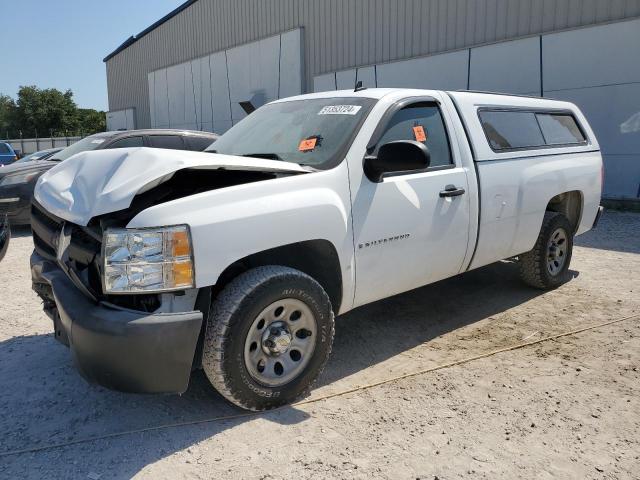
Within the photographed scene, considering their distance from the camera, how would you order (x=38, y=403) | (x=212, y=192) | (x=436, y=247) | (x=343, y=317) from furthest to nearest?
1. (x=343, y=317)
2. (x=436, y=247)
3. (x=38, y=403)
4. (x=212, y=192)

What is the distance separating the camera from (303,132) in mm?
3607

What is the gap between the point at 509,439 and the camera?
8.87ft

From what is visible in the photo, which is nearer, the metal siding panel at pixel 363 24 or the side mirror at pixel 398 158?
the side mirror at pixel 398 158

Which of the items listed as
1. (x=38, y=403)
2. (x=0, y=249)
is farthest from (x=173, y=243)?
(x=0, y=249)

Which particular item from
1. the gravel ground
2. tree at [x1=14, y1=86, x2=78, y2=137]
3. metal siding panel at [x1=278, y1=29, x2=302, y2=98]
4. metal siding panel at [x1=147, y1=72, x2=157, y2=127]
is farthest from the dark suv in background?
tree at [x1=14, y1=86, x2=78, y2=137]

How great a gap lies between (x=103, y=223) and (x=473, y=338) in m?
2.82

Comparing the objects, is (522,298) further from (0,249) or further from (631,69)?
(631,69)

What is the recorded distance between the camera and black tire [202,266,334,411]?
2670 millimetres

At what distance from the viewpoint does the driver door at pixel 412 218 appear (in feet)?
10.8

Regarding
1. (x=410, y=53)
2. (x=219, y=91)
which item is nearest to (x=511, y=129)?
(x=410, y=53)

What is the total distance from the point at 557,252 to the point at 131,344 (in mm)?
4293

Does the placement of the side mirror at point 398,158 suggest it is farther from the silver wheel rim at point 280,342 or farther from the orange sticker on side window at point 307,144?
the silver wheel rim at point 280,342

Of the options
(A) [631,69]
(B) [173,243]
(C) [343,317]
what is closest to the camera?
(B) [173,243]

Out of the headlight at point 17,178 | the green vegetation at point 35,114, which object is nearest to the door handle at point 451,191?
the headlight at point 17,178
